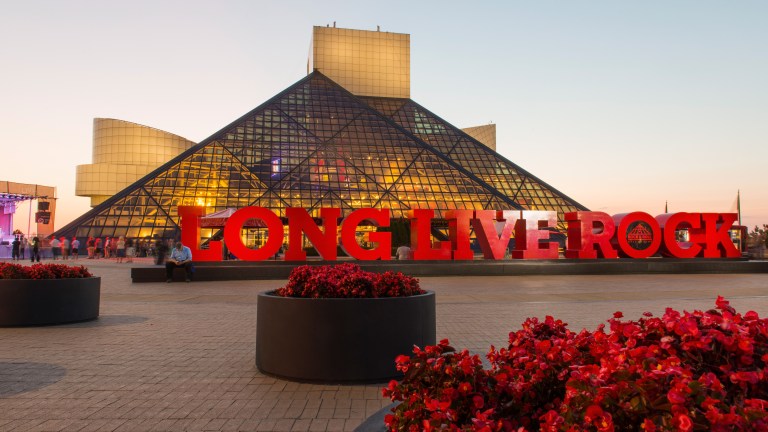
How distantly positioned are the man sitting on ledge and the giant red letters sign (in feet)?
5.51

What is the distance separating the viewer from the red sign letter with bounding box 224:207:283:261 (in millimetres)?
20578

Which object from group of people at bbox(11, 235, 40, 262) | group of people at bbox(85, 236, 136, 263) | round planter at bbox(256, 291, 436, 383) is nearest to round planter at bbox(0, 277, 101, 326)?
round planter at bbox(256, 291, 436, 383)

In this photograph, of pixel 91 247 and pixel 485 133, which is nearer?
pixel 91 247

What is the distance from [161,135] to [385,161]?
37.3 metres

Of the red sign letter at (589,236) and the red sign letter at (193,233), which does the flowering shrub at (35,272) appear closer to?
the red sign letter at (193,233)

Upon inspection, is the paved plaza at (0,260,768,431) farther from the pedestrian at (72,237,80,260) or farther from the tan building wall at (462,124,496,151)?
the tan building wall at (462,124,496,151)

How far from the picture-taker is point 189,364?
6.53 m

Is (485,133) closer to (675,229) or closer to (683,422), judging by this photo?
(675,229)

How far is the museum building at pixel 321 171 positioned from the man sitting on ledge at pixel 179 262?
Result: 20.1ft

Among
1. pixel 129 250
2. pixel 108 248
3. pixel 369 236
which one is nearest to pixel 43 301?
pixel 369 236

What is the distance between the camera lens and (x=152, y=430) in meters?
4.24

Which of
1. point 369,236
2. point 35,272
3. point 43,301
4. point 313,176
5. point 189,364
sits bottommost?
point 189,364

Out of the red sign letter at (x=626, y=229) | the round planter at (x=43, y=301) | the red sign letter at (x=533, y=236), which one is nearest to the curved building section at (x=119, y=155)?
the red sign letter at (x=533, y=236)

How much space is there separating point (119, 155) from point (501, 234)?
196 ft
